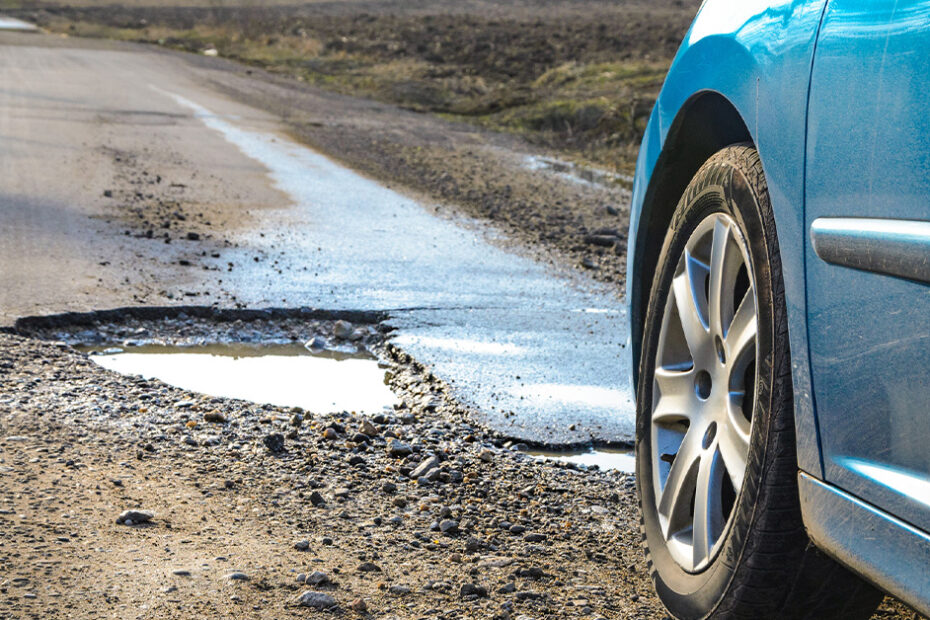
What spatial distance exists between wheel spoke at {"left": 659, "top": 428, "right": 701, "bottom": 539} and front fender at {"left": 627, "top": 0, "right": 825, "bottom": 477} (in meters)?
0.50

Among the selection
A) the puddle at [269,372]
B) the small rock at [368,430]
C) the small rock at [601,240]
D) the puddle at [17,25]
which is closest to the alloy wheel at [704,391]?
the small rock at [368,430]

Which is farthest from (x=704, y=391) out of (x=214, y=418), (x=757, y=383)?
(x=214, y=418)

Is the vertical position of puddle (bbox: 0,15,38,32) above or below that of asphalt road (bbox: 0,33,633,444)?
above

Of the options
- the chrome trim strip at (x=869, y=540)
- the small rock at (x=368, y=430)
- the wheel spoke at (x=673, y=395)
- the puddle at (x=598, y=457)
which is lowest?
the puddle at (x=598, y=457)

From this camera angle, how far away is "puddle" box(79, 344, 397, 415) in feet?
14.3

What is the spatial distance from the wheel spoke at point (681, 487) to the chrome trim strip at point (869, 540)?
495 mm

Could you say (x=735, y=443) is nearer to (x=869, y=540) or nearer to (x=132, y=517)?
(x=869, y=540)

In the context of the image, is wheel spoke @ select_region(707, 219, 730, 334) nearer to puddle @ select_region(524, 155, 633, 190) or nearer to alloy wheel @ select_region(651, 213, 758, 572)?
alloy wheel @ select_region(651, 213, 758, 572)

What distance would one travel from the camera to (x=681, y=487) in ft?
7.88

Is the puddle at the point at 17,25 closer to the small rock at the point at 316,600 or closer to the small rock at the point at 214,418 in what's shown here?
the small rock at the point at 214,418

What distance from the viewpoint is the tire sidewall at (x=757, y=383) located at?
1985 millimetres

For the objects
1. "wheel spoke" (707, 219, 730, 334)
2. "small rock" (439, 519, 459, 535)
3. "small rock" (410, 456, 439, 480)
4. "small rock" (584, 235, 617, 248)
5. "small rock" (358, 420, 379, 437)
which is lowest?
"small rock" (584, 235, 617, 248)

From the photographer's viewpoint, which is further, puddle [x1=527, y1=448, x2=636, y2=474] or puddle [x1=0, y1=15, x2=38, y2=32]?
puddle [x1=0, y1=15, x2=38, y2=32]

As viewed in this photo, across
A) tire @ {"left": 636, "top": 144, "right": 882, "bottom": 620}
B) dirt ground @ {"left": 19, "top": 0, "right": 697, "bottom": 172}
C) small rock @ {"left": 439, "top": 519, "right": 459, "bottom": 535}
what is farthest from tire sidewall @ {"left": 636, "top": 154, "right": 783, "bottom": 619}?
dirt ground @ {"left": 19, "top": 0, "right": 697, "bottom": 172}
